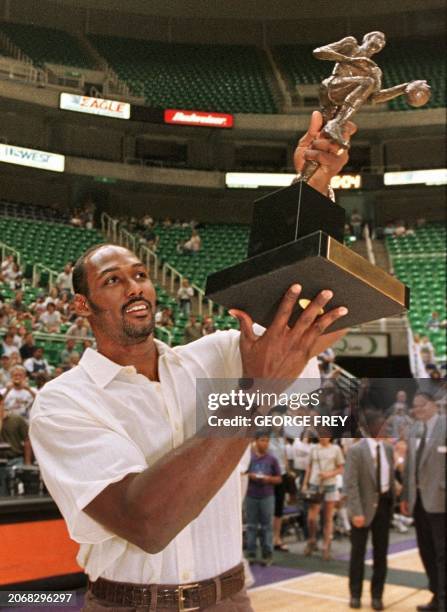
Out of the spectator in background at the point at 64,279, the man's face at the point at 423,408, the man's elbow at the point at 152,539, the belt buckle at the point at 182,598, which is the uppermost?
the spectator in background at the point at 64,279

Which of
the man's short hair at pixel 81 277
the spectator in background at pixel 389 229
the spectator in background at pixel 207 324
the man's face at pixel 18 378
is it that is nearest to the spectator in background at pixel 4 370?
the man's face at pixel 18 378

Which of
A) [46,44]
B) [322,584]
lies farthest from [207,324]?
[322,584]

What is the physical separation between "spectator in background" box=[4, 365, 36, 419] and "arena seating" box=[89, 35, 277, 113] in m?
2.08

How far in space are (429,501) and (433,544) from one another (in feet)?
0.85

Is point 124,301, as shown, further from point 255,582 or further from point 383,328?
point 383,328

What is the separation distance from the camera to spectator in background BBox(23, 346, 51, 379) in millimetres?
2523

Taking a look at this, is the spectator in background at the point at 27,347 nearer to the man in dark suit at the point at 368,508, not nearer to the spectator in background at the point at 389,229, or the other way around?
the man in dark suit at the point at 368,508

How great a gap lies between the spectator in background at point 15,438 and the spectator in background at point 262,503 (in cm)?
188

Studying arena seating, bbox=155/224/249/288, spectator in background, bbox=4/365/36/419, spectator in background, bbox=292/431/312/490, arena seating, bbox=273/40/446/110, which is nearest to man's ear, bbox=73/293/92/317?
spectator in background, bbox=4/365/36/419

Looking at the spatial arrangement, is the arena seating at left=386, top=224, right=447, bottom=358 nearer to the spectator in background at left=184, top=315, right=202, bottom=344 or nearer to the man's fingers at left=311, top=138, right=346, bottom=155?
the spectator in background at left=184, top=315, right=202, bottom=344

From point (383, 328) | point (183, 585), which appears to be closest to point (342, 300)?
point (183, 585)

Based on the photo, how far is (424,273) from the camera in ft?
30.3

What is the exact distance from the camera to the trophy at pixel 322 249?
716 millimetres

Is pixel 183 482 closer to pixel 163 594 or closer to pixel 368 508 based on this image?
pixel 163 594
